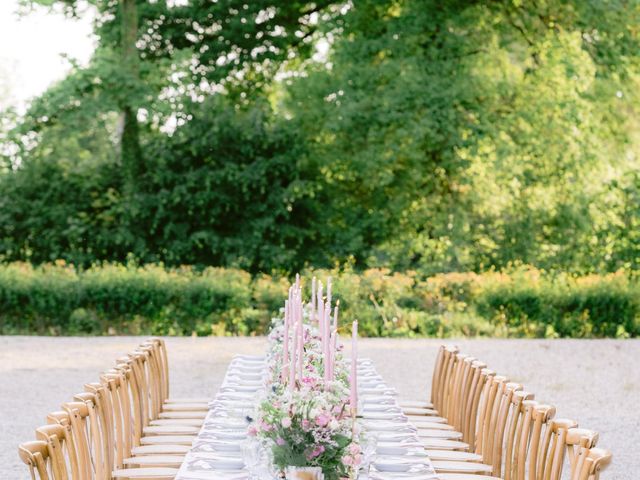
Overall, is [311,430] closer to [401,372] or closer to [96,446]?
[96,446]

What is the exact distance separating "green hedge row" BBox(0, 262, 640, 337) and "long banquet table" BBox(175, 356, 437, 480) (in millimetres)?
10930

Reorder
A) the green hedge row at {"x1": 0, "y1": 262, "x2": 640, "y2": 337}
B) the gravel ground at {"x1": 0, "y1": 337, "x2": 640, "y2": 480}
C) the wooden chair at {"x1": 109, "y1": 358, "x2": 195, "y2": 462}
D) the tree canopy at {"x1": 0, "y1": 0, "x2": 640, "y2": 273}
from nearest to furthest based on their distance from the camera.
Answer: the wooden chair at {"x1": 109, "y1": 358, "x2": 195, "y2": 462} → the gravel ground at {"x1": 0, "y1": 337, "x2": 640, "y2": 480} → the green hedge row at {"x1": 0, "y1": 262, "x2": 640, "y2": 337} → the tree canopy at {"x1": 0, "y1": 0, "x2": 640, "y2": 273}

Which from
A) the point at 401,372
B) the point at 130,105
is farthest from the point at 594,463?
the point at 130,105

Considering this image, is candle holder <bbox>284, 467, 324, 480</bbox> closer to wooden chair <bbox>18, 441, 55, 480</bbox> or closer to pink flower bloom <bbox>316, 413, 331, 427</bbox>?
pink flower bloom <bbox>316, 413, 331, 427</bbox>

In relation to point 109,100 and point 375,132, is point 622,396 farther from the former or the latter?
point 109,100

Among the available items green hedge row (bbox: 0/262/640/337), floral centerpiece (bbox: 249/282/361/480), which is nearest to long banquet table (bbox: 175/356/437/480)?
floral centerpiece (bbox: 249/282/361/480)

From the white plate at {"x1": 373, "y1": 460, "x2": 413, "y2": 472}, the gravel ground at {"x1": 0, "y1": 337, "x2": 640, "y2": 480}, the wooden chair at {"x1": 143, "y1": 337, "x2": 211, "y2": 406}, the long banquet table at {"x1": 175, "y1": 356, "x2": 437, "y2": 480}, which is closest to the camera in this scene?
the long banquet table at {"x1": 175, "y1": 356, "x2": 437, "y2": 480}

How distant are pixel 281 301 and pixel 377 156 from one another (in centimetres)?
525

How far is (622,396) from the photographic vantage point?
1334 cm

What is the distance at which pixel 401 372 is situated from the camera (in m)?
14.7

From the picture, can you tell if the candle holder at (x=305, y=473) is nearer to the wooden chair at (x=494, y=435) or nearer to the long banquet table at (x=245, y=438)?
the long banquet table at (x=245, y=438)

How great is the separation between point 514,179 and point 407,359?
8.58 m

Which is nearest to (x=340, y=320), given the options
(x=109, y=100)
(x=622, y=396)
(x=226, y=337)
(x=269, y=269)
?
(x=226, y=337)

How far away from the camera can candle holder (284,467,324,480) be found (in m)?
4.35
